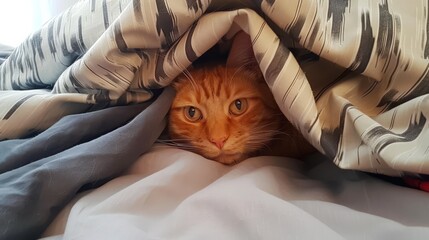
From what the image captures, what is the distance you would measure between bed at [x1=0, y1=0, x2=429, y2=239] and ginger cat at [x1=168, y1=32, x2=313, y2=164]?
104 mm

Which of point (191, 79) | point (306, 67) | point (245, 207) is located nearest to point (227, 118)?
point (191, 79)

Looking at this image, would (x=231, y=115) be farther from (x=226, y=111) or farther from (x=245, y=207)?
(x=245, y=207)

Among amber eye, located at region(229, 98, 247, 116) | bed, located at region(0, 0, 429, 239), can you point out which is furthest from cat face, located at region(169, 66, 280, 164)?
bed, located at region(0, 0, 429, 239)

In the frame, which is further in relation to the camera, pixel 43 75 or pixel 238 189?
pixel 43 75

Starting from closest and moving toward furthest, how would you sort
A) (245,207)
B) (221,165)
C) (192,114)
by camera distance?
(245,207)
(221,165)
(192,114)

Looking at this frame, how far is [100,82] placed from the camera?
2.47 feet

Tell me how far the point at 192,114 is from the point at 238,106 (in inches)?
4.2

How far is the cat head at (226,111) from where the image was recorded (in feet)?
2.96

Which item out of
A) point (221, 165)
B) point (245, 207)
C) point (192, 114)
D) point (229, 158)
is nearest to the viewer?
point (245, 207)

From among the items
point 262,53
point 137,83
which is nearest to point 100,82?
point 137,83

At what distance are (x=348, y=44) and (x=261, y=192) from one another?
28 cm

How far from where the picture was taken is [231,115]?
96 centimetres

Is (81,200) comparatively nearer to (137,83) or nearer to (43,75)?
(137,83)

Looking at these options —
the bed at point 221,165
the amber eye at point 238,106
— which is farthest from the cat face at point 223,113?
the bed at point 221,165
